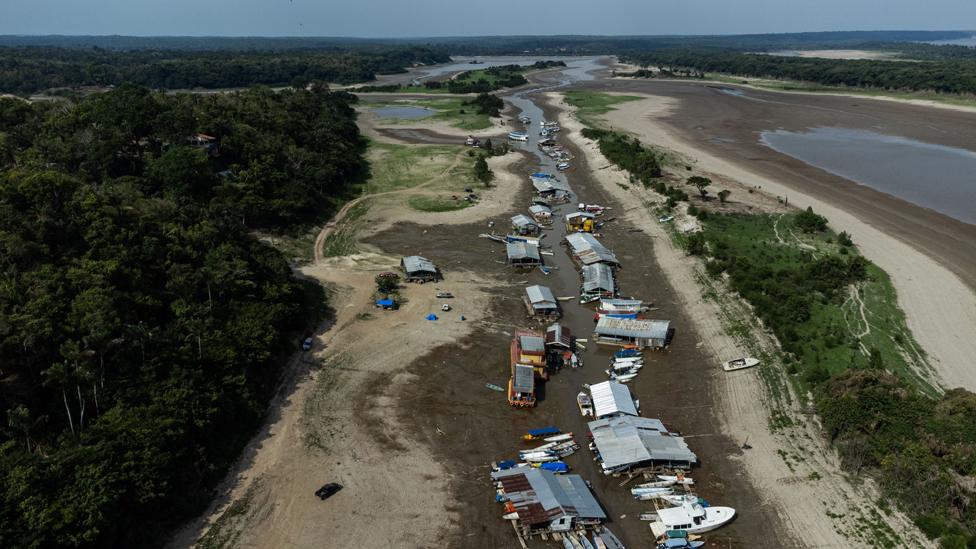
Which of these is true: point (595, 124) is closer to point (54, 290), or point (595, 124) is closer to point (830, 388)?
point (830, 388)

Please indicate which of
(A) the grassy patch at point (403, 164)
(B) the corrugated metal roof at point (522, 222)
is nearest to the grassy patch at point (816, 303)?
(B) the corrugated metal roof at point (522, 222)

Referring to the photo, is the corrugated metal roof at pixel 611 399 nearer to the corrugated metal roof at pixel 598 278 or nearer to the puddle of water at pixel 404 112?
the corrugated metal roof at pixel 598 278

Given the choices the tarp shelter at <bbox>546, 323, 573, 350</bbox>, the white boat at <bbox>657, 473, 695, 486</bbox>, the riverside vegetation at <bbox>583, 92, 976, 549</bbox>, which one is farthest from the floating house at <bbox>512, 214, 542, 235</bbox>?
the white boat at <bbox>657, 473, 695, 486</bbox>

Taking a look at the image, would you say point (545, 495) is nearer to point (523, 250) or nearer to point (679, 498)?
point (679, 498)

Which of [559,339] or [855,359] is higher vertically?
[855,359]

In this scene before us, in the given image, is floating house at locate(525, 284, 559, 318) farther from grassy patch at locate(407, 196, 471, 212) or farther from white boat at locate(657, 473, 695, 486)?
grassy patch at locate(407, 196, 471, 212)

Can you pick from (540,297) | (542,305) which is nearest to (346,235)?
(540,297)

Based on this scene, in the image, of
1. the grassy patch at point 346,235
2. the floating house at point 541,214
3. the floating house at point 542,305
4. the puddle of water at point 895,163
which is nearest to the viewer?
the floating house at point 542,305
